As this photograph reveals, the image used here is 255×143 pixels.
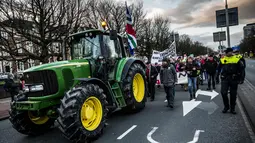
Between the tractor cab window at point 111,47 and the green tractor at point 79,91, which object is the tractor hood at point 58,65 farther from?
the tractor cab window at point 111,47

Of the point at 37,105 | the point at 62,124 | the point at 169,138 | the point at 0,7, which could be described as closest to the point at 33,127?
the point at 37,105

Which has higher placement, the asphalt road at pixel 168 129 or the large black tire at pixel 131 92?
the large black tire at pixel 131 92

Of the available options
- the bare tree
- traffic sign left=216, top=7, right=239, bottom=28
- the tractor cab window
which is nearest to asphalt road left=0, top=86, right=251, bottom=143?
the tractor cab window

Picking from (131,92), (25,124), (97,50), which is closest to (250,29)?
(131,92)

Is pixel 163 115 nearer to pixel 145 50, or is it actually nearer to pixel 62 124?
pixel 62 124

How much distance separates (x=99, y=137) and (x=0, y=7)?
16812mm

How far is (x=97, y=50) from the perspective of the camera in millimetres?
6516

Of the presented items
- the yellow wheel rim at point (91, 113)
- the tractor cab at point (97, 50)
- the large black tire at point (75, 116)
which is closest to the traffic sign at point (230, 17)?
the tractor cab at point (97, 50)

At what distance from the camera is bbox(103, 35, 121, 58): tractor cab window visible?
6.79 metres

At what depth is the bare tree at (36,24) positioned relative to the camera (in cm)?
1825

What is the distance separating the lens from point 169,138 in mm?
5102

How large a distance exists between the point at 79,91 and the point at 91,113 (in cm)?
72

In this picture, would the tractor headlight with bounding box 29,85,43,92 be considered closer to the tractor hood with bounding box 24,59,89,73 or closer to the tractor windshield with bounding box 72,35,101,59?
the tractor hood with bounding box 24,59,89,73

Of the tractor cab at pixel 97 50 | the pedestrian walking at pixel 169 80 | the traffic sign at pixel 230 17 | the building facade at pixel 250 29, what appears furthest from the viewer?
the building facade at pixel 250 29
